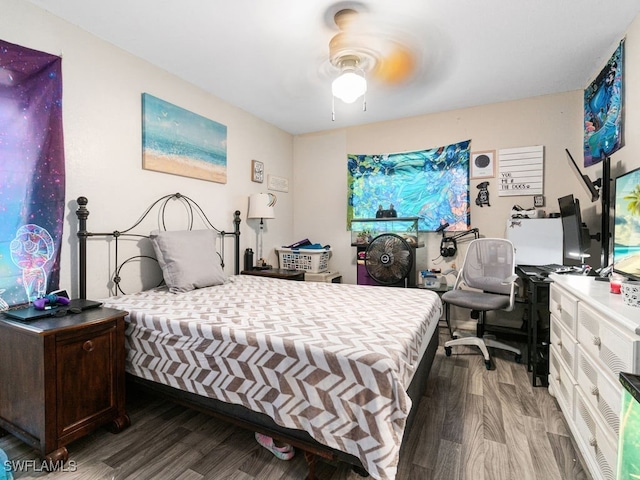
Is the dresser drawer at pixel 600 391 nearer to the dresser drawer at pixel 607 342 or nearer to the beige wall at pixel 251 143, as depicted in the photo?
the dresser drawer at pixel 607 342

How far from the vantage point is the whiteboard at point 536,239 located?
2.81 m

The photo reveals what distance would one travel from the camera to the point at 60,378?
1391 mm

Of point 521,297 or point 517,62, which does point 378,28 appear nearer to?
point 517,62

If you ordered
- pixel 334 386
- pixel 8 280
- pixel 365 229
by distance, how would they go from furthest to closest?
pixel 365 229 → pixel 8 280 → pixel 334 386

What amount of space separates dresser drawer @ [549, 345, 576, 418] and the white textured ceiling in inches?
82.9

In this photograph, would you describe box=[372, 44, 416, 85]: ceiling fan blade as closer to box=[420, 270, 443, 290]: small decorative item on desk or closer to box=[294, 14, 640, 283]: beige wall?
box=[294, 14, 640, 283]: beige wall

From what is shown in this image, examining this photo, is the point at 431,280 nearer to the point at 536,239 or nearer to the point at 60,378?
the point at 536,239

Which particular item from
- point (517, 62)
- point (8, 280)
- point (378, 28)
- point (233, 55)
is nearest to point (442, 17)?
point (378, 28)

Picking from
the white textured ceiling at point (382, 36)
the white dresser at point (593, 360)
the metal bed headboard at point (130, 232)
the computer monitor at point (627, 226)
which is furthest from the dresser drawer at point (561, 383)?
the metal bed headboard at point (130, 232)

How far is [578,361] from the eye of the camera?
4.96 ft

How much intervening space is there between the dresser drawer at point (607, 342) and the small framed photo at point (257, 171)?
3.14m

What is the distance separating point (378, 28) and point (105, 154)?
6.81 feet

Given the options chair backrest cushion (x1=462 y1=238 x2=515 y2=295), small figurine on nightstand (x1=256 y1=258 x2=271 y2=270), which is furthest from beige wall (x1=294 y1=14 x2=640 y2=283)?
small figurine on nightstand (x1=256 y1=258 x2=271 y2=270)

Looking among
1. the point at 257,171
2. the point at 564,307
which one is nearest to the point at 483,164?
the point at 564,307
